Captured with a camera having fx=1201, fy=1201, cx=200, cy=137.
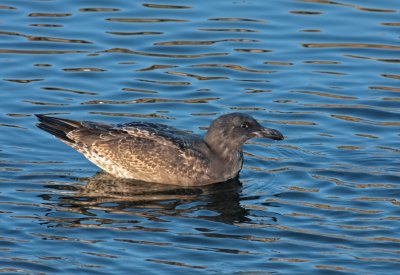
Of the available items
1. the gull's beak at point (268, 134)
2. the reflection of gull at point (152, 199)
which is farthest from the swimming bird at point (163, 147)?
the reflection of gull at point (152, 199)

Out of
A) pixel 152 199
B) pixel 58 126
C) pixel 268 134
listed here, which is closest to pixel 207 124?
pixel 268 134

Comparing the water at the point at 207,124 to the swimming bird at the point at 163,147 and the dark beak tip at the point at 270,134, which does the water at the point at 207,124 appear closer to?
the swimming bird at the point at 163,147

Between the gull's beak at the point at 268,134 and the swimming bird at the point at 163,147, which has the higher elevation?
the gull's beak at the point at 268,134

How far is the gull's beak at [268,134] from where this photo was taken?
14.5 metres

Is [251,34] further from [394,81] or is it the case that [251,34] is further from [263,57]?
[394,81]

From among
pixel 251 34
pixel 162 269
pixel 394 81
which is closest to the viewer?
pixel 162 269

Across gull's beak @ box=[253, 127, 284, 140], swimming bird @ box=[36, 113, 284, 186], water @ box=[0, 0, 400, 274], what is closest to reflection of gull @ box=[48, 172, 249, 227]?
water @ box=[0, 0, 400, 274]

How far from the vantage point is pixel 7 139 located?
596 inches

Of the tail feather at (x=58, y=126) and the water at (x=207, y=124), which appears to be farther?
the tail feather at (x=58, y=126)

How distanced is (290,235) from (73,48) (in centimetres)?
723

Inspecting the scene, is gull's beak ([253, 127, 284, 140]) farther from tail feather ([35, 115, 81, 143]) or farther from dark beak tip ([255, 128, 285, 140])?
tail feather ([35, 115, 81, 143])

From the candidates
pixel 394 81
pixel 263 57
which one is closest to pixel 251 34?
pixel 263 57

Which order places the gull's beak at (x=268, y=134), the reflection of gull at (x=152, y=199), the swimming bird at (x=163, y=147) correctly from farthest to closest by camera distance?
the gull's beak at (x=268, y=134), the swimming bird at (x=163, y=147), the reflection of gull at (x=152, y=199)

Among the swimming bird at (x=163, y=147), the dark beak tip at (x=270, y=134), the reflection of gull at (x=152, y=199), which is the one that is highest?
the dark beak tip at (x=270, y=134)
